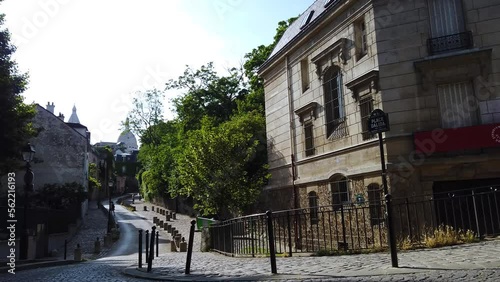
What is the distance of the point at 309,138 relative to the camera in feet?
59.8

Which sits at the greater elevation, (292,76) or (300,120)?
(292,76)

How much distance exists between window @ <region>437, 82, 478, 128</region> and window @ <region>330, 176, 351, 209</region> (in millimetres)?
4210

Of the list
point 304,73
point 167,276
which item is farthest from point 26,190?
point 304,73

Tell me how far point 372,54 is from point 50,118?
1193 inches

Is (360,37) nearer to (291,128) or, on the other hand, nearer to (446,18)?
(446,18)

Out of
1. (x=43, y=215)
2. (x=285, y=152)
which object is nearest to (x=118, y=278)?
(x=285, y=152)

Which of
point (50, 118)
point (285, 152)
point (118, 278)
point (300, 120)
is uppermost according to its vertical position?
point (50, 118)

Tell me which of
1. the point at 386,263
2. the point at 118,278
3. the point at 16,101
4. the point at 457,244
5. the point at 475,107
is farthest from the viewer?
the point at 16,101

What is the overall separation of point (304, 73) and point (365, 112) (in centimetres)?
507

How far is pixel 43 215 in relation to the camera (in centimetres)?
2750

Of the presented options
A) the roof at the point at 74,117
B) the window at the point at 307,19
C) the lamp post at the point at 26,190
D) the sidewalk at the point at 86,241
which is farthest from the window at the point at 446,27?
the roof at the point at 74,117

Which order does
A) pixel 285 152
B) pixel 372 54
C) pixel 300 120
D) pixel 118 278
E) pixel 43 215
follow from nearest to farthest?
pixel 118 278 < pixel 372 54 < pixel 300 120 < pixel 285 152 < pixel 43 215

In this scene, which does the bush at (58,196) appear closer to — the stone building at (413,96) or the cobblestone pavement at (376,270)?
the stone building at (413,96)

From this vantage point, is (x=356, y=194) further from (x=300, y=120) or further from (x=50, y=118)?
(x=50, y=118)
